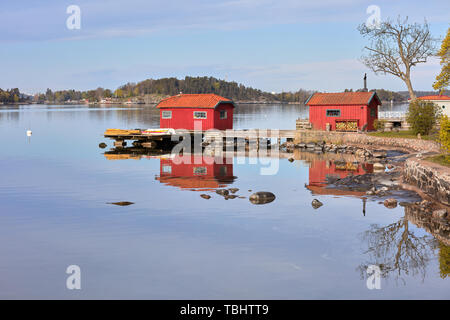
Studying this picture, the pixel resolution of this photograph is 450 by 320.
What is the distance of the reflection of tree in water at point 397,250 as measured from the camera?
1489 cm

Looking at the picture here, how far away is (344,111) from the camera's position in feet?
164

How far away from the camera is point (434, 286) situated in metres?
13.5

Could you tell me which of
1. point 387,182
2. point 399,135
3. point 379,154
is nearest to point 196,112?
point 379,154

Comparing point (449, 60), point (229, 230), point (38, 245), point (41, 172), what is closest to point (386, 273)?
point (229, 230)

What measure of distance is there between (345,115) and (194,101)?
15645 millimetres

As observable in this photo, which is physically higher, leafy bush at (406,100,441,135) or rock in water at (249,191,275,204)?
leafy bush at (406,100,441,135)

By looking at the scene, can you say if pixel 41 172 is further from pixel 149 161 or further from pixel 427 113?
pixel 427 113

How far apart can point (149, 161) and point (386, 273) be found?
97.9 feet

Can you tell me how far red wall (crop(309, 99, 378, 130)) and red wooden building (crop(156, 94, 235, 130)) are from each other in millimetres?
9331

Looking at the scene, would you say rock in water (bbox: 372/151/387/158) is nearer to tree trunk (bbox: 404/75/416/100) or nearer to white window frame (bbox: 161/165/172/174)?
white window frame (bbox: 161/165/172/174)

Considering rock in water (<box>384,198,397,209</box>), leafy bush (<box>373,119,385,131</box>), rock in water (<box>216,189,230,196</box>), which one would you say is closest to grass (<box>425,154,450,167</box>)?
rock in water (<box>384,198,397,209</box>)

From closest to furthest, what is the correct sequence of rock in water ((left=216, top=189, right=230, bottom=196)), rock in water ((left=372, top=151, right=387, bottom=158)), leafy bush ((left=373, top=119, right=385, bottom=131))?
rock in water ((left=216, top=189, right=230, bottom=196)) → rock in water ((left=372, top=151, right=387, bottom=158)) → leafy bush ((left=373, top=119, right=385, bottom=131))

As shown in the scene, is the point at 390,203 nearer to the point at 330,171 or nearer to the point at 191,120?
the point at 330,171

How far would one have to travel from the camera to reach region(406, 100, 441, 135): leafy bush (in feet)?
136
